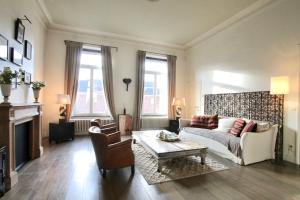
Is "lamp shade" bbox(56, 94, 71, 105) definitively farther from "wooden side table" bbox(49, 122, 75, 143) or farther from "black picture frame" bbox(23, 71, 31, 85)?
"black picture frame" bbox(23, 71, 31, 85)

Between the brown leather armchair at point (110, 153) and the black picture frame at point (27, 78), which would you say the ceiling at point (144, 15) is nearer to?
the black picture frame at point (27, 78)

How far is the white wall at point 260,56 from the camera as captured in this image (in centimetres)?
334

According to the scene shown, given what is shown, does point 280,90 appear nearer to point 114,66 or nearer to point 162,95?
point 162,95

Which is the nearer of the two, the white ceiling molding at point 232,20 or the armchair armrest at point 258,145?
the armchair armrest at point 258,145

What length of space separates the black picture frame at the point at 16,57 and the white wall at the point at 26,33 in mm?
71

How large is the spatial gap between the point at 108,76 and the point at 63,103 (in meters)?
1.66

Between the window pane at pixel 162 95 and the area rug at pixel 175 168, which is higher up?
the window pane at pixel 162 95

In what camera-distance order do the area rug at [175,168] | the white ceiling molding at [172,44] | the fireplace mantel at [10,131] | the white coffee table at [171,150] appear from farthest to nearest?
the white ceiling molding at [172,44]
the white coffee table at [171,150]
the area rug at [175,168]
the fireplace mantel at [10,131]

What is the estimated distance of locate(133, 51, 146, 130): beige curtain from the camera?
5.97m

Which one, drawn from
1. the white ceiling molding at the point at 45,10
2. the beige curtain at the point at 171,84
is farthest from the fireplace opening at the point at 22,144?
the beige curtain at the point at 171,84

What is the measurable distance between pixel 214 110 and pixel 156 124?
2.17 metres

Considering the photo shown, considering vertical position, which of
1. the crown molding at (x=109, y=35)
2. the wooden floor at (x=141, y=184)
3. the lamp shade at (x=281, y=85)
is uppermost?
the crown molding at (x=109, y=35)

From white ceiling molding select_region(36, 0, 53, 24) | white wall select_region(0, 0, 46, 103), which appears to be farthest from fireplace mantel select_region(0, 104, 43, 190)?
white ceiling molding select_region(36, 0, 53, 24)

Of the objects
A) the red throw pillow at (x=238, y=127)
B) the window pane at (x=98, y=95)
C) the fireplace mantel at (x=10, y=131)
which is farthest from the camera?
the window pane at (x=98, y=95)
